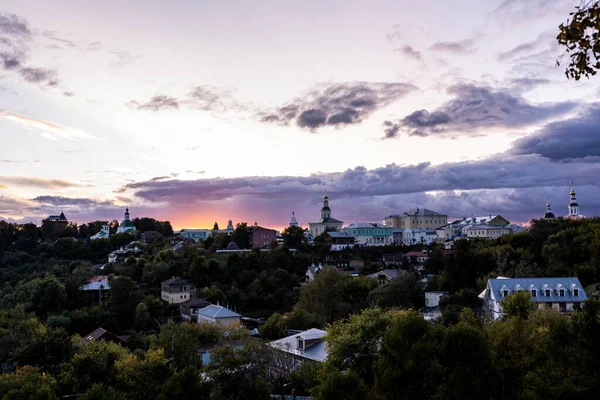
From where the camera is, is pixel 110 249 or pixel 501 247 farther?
pixel 110 249

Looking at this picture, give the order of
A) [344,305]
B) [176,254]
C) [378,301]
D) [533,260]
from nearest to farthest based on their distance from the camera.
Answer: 1. [378,301]
2. [344,305]
3. [533,260]
4. [176,254]

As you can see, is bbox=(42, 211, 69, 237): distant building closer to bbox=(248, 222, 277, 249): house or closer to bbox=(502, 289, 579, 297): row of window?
bbox=(248, 222, 277, 249): house

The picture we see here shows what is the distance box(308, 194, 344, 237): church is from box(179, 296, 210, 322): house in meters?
67.0

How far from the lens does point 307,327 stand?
49.1 meters

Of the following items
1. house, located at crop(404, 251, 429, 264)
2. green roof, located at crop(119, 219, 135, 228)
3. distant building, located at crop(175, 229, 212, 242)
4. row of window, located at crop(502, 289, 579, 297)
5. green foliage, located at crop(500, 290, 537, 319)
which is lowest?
house, located at crop(404, 251, 429, 264)

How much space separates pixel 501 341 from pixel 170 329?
20008mm

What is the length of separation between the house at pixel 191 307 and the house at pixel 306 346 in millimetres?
23969

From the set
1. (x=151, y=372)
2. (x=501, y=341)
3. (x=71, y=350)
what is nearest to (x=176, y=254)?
(x=71, y=350)

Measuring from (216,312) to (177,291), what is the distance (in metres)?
13.1

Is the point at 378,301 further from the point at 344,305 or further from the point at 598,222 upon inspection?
the point at 598,222

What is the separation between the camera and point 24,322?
1818 inches

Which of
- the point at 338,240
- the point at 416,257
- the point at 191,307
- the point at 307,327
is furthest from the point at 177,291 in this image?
the point at 338,240

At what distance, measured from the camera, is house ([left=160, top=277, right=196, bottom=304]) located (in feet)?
220

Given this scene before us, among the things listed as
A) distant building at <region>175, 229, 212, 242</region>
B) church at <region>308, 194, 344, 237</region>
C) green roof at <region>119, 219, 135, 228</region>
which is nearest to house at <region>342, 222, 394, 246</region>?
church at <region>308, 194, 344, 237</region>
